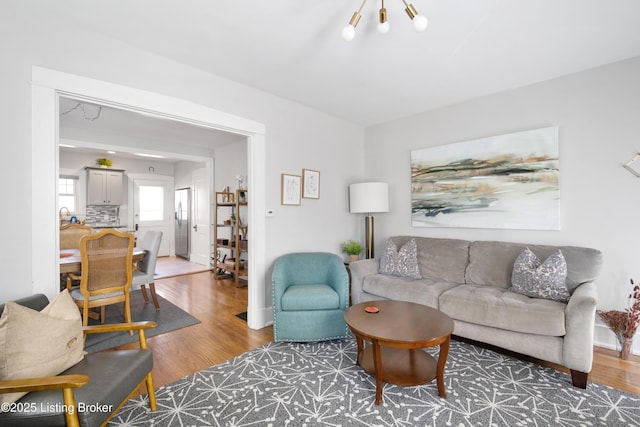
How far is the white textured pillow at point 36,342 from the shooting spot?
127 centimetres

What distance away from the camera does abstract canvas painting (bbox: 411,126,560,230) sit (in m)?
2.93

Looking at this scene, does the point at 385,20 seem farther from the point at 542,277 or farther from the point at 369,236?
the point at 369,236

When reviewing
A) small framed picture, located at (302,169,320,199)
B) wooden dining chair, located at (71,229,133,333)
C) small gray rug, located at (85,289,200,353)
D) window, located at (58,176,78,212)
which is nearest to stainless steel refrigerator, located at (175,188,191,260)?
window, located at (58,176,78,212)

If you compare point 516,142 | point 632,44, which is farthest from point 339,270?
point 632,44

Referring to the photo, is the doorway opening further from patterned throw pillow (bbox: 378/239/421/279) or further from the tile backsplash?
the tile backsplash

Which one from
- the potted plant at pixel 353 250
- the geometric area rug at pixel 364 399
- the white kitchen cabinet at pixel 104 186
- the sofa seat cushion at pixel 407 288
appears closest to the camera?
the geometric area rug at pixel 364 399

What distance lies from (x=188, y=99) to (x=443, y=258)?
3107mm

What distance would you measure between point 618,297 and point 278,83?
3.78 meters

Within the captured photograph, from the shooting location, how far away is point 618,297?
2604mm

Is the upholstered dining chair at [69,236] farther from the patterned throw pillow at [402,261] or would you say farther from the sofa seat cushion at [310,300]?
the patterned throw pillow at [402,261]

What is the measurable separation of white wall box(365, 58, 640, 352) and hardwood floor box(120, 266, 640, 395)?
0.50m

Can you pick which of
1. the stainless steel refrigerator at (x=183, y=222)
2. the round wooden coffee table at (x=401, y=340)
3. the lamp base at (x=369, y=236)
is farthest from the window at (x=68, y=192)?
the round wooden coffee table at (x=401, y=340)

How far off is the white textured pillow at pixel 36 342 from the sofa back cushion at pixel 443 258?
123 inches

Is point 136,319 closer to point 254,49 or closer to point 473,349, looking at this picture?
point 254,49
